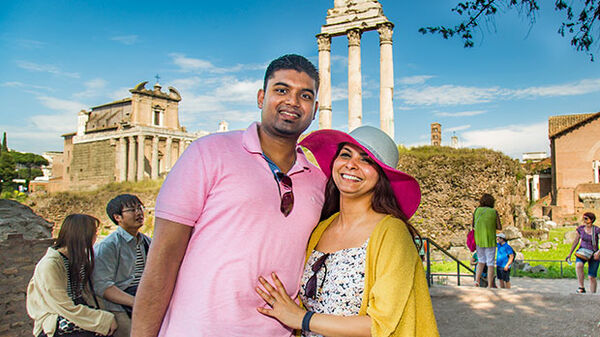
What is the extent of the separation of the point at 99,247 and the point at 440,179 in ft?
54.1

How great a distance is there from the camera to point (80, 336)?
3527 mm

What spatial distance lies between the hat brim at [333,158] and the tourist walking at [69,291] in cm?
227

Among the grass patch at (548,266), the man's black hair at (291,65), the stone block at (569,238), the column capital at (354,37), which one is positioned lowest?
the grass patch at (548,266)

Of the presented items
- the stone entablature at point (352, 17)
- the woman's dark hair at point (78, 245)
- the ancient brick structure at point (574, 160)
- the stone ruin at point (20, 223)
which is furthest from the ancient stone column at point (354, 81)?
the ancient brick structure at point (574, 160)

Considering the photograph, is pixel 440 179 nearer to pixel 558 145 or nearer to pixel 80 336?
pixel 80 336

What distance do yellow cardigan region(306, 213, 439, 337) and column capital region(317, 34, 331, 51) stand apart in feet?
63.8

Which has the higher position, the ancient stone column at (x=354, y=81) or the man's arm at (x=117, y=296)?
the ancient stone column at (x=354, y=81)

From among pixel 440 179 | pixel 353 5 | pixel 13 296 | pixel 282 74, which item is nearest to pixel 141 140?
pixel 353 5

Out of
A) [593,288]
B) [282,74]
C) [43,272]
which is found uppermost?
[282,74]

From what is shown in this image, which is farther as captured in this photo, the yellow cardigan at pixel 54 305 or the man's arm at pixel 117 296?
the man's arm at pixel 117 296

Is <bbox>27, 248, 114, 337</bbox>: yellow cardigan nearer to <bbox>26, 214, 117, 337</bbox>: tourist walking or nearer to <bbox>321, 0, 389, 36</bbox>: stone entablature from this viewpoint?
<bbox>26, 214, 117, 337</bbox>: tourist walking

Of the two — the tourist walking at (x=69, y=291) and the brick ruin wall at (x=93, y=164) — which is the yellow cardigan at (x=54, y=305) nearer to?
the tourist walking at (x=69, y=291)

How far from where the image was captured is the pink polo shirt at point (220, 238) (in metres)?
1.86

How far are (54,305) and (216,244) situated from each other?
7.62ft
